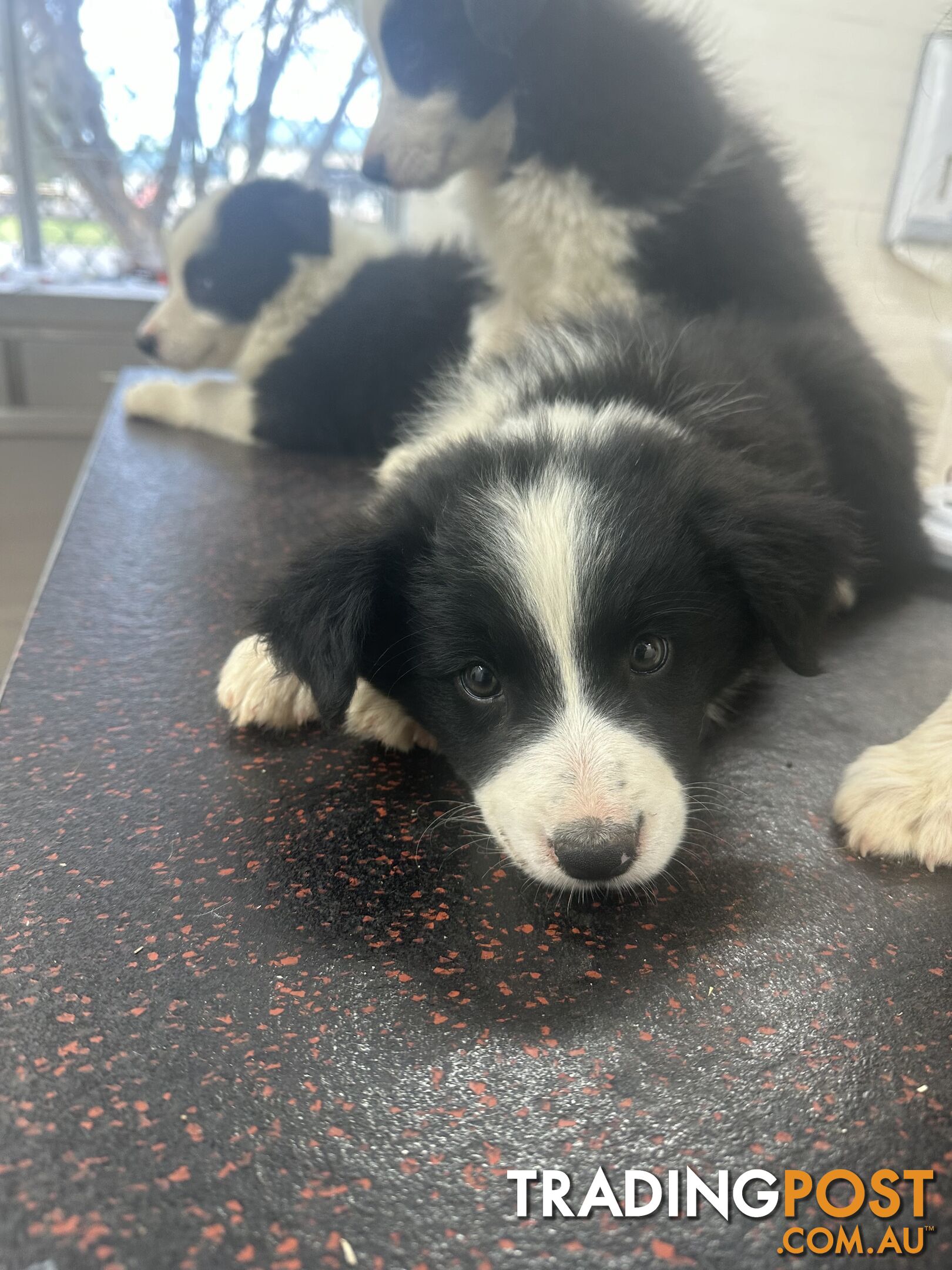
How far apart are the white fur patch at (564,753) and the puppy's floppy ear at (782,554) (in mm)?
150

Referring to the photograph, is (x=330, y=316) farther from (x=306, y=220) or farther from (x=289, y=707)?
(x=289, y=707)

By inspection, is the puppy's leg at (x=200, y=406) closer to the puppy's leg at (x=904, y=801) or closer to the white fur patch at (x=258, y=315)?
the white fur patch at (x=258, y=315)

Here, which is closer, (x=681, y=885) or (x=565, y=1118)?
(x=565, y=1118)

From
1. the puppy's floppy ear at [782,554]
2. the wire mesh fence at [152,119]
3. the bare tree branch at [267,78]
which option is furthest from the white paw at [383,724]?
the bare tree branch at [267,78]

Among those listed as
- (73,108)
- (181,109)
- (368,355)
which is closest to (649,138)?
(368,355)

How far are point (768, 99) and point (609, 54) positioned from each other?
535 millimetres

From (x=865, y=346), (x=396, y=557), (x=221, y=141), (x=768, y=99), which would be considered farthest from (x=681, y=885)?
(x=221, y=141)

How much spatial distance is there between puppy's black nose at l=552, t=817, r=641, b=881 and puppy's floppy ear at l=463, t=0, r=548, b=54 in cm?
162

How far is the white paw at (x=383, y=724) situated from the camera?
115 cm

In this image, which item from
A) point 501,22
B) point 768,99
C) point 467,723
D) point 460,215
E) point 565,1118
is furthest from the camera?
point 460,215

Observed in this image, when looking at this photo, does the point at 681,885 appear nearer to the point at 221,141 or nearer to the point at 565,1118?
the point at 565,1118

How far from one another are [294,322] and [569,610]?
1.91 m

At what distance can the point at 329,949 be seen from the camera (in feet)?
2.66

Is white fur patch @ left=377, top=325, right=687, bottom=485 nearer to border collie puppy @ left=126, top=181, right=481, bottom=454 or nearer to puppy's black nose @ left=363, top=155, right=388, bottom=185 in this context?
border collie puppy @ left=126, top=181, right=481, bottom=454
